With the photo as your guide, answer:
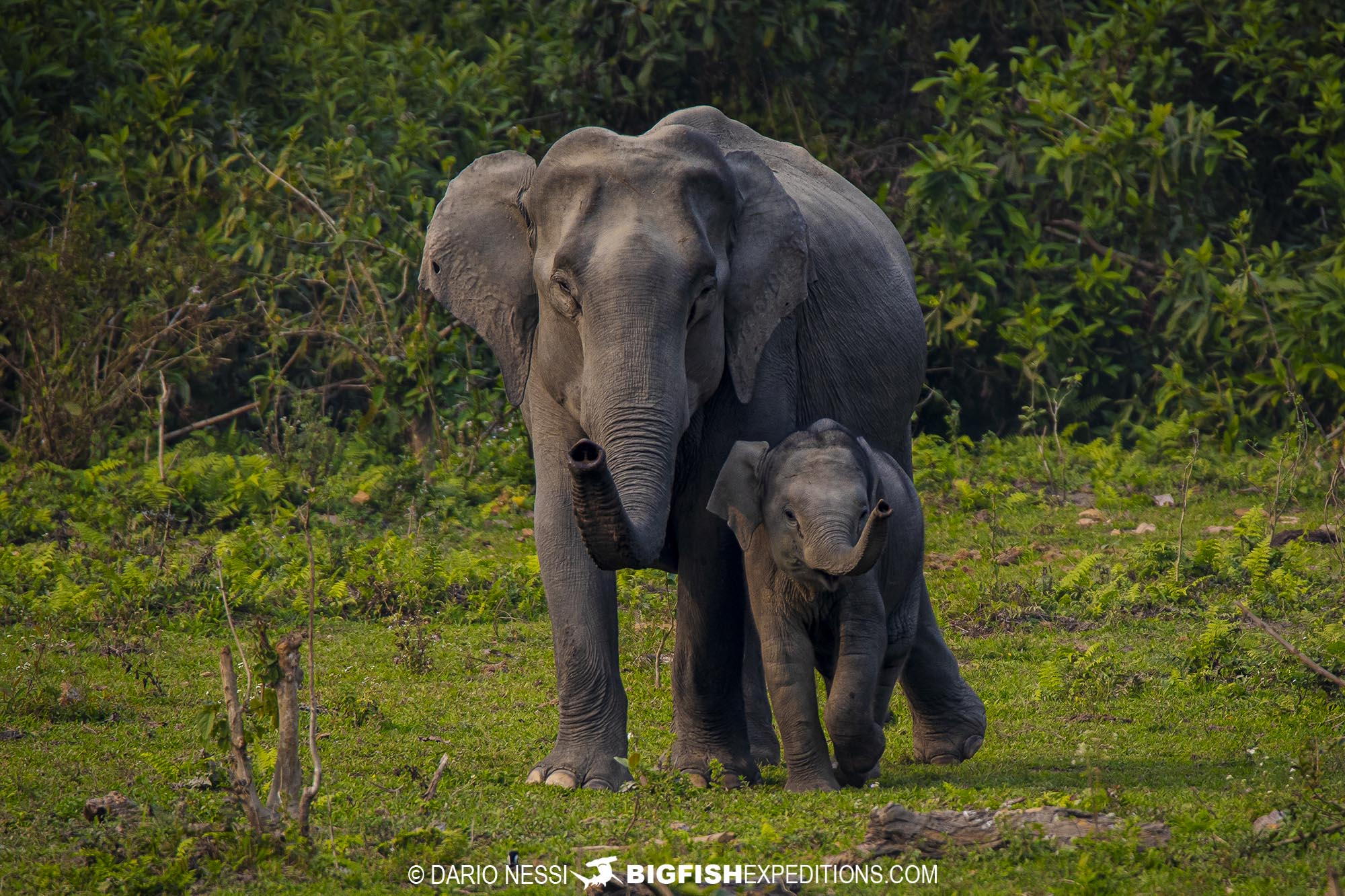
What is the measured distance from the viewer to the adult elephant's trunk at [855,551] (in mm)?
5992

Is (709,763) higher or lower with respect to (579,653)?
lower

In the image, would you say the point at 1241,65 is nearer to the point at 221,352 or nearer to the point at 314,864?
the point at 221,352

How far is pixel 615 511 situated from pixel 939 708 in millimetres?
2170

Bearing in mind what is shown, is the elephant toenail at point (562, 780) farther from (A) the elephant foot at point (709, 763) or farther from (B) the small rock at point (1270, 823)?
(B) the small rock at point (1270, 823)

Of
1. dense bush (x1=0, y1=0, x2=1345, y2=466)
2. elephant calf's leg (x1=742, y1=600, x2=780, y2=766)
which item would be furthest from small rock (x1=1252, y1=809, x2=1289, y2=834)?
dense bush (x1=0, y1=0, x2=1345, y2=466)

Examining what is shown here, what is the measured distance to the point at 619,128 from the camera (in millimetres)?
15289

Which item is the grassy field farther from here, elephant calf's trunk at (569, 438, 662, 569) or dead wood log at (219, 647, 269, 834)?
elephant calf's trunk at (569, 438, 662, 569)

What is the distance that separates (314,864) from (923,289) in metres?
9.48

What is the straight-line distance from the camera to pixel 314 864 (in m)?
5.37

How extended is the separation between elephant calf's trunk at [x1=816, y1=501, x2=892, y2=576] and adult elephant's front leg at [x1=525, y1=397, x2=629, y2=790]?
1008 millimetres

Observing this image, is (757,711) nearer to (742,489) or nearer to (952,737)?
(952,737)

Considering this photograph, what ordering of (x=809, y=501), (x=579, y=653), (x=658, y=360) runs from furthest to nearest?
1. (x=579, y=653)
2. (x=658, y=360)
3. (x=809, y=501)

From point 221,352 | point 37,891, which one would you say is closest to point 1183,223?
point 221,352

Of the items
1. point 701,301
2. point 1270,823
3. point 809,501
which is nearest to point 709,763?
point 809,501
